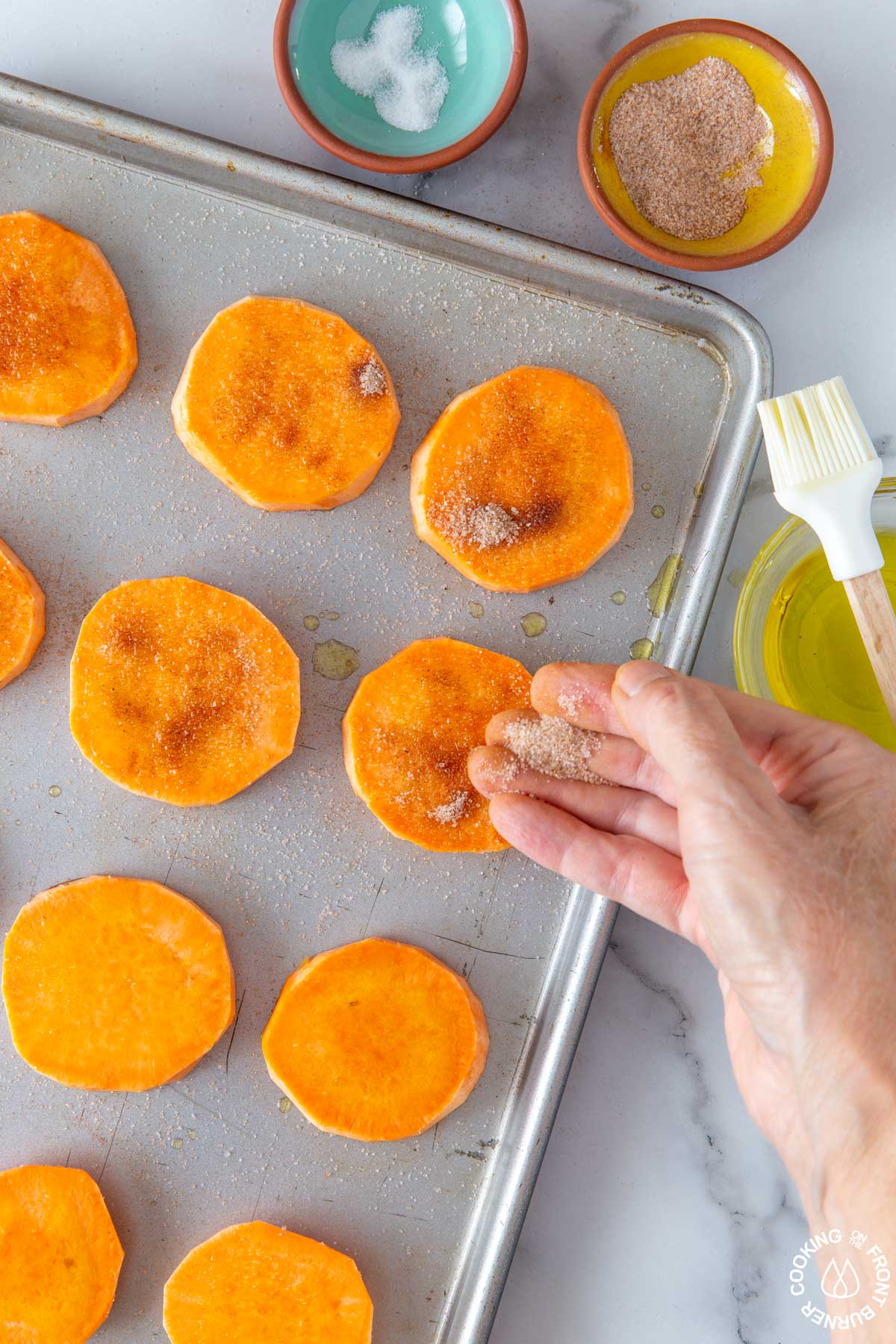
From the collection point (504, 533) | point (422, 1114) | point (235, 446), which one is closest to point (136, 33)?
point (235, 446)

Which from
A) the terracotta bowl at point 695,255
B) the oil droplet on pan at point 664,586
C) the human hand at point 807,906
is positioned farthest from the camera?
the oil droplet on pan at point 664,586

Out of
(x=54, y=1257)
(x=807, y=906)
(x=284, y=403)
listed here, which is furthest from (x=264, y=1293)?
(x=284, y=403)

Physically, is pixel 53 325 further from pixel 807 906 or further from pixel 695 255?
pixel 807 906

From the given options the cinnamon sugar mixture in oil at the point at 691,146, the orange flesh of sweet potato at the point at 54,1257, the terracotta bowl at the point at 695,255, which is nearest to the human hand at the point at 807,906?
the terracotta bowl at the point at 695,255

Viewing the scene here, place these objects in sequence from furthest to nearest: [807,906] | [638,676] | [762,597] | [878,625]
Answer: [762,597] < [878,625] < [638,676] < [807,906]

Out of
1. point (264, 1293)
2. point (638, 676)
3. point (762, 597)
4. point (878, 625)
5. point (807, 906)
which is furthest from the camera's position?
point (762, 597)

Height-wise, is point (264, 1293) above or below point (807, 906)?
below

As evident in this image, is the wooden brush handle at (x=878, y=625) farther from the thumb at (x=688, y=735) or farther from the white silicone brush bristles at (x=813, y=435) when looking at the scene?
the thumb at (x=688, y=735)

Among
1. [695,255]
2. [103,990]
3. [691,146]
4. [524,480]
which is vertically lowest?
[103,990]
